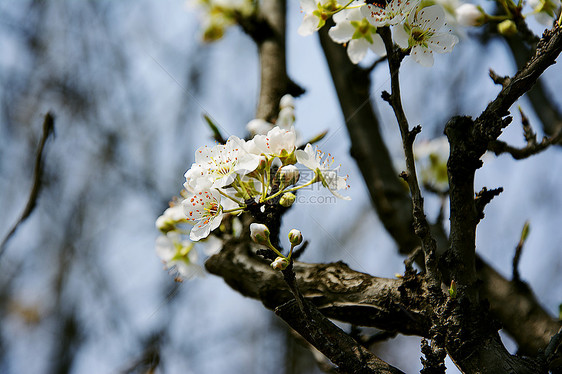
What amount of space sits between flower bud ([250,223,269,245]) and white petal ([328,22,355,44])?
0.70m

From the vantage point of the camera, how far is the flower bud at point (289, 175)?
3.25 feet

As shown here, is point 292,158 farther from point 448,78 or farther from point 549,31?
point 448,78

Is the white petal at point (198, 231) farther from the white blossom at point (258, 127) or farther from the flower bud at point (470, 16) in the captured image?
the flower bud at point (470, 16)

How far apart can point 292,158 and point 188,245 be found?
719 millimetres

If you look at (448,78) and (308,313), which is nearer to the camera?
(308,313)

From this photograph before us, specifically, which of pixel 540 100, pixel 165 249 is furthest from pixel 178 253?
pixel 540 100

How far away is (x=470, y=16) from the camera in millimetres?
1632

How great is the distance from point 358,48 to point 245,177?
2.03 ft

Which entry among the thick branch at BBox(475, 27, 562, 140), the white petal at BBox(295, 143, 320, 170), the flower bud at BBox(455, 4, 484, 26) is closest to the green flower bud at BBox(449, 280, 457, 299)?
the thick branch at BBox(475, 27, 562, 140)

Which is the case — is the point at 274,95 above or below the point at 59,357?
above

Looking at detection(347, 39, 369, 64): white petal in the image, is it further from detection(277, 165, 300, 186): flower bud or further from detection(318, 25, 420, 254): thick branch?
detection(277, 165, 300, 186): flower bud

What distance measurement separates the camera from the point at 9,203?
15.9 feet

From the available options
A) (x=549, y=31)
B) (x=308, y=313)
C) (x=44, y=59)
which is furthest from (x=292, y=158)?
(x=44, y=59)

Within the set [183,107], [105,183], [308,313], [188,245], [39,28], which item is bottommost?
[308,313]
